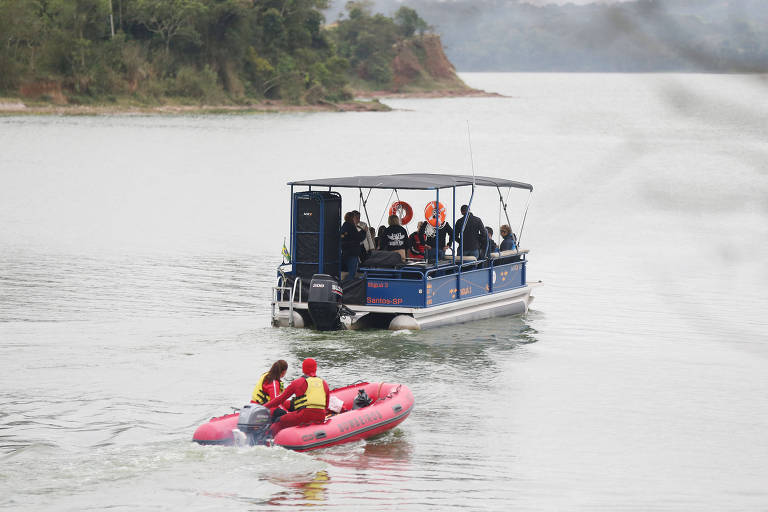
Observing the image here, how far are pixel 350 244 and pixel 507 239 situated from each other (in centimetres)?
476

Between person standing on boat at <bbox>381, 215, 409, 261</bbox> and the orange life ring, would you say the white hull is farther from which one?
the orange life ring

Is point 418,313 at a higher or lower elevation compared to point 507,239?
lower

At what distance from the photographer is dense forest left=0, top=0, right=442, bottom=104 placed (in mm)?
105969

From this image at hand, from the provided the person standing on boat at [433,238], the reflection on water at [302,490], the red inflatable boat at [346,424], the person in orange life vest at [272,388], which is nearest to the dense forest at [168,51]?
the person standing on boat at [433,238]

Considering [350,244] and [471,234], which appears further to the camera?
[471,234]

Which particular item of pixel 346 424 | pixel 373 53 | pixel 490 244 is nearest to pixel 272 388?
pixel 346 424

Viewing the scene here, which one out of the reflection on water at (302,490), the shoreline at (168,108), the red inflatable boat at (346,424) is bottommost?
the reflection on water at (302,490)

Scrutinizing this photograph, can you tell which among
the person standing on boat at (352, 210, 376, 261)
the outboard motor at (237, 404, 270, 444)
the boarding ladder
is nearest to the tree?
the person standing on boat at (352, 210, 376, 261)

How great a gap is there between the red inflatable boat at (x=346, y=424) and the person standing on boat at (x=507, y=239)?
349 inches

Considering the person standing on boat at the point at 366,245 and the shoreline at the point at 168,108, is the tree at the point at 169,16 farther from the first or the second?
the person standing on boat at the point at 366,245

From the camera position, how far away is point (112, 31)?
11119cm

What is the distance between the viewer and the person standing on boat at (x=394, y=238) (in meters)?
19.3

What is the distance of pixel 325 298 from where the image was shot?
1808cm

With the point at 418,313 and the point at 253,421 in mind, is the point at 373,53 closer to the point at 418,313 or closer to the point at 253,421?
the point at 418,313
